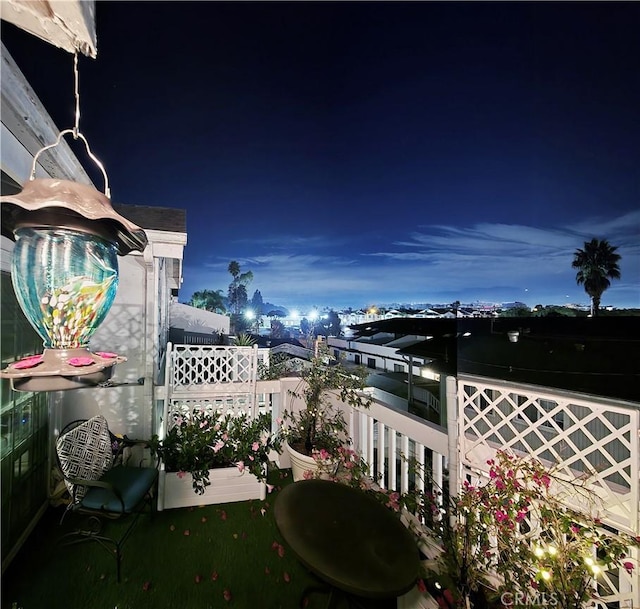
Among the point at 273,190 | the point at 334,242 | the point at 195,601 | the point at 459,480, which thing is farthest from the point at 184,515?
the point at 334,242

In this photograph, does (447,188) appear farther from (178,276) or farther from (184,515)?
(184,515)

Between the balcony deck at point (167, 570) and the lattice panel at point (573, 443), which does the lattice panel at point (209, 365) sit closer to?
the balcony deck at point (167, 570)

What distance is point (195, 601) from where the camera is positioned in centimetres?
175

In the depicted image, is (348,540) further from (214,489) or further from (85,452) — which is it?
(85,452)

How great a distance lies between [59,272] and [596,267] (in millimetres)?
11234

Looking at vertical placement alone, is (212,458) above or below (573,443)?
below

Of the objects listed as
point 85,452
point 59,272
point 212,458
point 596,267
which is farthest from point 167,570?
point 596,267

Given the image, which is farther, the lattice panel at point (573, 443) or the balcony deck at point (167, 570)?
the balcony deck at point (167, 570)

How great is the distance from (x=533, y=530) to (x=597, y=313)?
27.1ft

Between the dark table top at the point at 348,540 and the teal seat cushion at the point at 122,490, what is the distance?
130 cm

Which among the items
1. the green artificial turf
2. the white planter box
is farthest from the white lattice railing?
the white planter box

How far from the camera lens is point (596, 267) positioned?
8.09 metres

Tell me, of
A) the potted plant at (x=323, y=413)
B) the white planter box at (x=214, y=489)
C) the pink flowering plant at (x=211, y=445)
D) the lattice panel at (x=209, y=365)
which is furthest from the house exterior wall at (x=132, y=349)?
the potted plant at (x=323, y=413)

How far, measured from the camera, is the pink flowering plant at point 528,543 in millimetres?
1093
